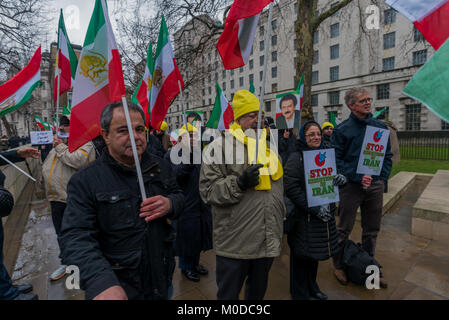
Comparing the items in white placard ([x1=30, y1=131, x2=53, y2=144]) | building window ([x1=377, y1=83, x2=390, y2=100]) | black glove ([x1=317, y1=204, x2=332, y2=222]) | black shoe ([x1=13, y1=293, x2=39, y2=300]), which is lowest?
black shoe ([x1=13, y1=293, x2=39, y2=300])

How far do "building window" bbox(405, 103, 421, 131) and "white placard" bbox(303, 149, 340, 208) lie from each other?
112ft

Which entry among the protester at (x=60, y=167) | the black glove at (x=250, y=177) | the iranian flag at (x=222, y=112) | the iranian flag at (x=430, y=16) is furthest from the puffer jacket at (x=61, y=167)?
the iranian flag at (x=430, y=16)

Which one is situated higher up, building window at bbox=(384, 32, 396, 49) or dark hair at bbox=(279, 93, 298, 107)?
building window at bbox=(384, 32, 396, 49)

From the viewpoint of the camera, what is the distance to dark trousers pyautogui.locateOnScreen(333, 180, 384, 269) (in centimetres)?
301

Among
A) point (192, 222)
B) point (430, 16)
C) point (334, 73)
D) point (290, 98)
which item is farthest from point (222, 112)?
point (334, 73)

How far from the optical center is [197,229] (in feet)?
10.3

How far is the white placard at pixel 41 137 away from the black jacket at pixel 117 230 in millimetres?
7092

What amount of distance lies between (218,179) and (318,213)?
1.10m

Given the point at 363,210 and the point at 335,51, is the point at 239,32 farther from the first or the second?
the point at 335,51

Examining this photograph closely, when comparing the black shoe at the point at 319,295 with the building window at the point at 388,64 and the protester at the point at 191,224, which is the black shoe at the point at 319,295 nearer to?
the protester at the point at 191,224

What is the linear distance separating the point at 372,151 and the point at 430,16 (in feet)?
5.05

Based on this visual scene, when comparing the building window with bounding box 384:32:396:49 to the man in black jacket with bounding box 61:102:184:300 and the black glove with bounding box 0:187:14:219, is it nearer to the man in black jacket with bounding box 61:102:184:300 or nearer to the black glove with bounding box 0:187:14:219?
the man in black jacket with bounding box 61:102:184:300

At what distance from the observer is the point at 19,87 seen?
9.50ft

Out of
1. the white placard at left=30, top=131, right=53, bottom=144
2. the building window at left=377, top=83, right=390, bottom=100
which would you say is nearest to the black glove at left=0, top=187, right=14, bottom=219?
the white placard at left=30, top=131, right=53, bottom=144
